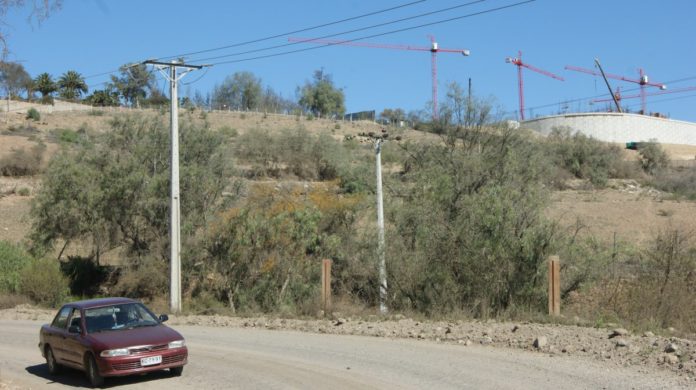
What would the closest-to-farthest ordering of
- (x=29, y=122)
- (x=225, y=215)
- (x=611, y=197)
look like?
(x=225, y=215) < (x=611, y=197) < (x=29, y=122)

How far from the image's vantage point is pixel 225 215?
31.6 metres

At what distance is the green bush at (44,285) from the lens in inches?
1315

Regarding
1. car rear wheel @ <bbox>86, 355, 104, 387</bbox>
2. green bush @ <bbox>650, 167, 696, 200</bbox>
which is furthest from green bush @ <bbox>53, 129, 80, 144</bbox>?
car rear wheel @ <bbox>86, 355, 104, 387</bbox>

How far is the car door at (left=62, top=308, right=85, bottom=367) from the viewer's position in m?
13.8

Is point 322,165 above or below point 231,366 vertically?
above

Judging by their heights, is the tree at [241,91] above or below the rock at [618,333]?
above

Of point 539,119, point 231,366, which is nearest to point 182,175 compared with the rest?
point 231,366

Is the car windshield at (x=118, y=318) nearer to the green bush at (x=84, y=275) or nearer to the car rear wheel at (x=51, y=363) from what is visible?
the car rear wheel at (x=51, y=363)

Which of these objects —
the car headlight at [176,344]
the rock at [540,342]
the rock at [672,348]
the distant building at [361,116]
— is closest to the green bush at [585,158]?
the distant building at [361,116]

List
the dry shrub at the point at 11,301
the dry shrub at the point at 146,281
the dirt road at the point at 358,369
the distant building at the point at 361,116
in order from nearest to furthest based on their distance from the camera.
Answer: the dirt road at the point at 358,369, the dry shrub at the point at 11,301, the dry shrub at the point at 146,281, the distant building at the point at 361,116

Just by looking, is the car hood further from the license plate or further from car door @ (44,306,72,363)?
car door @ (44,306,72,363)

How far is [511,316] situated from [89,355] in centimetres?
1166

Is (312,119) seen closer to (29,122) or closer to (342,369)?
(29,122)

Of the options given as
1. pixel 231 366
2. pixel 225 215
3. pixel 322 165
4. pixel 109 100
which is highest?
pixel 109 100
